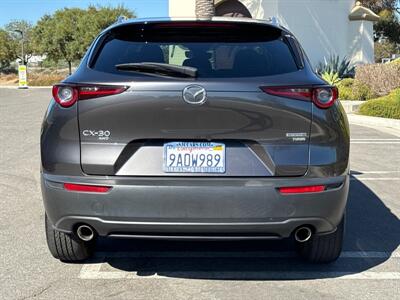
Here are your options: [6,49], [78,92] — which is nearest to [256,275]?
[78,92]

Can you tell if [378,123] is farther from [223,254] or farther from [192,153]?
[192,153]

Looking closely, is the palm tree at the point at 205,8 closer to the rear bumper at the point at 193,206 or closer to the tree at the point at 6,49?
the rear bumper at the point at 193,206

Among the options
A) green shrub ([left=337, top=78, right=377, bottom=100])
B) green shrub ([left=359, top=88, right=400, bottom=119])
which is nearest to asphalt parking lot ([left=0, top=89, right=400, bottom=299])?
green shrub ([left=359, top=88, right=400, bottom=119])

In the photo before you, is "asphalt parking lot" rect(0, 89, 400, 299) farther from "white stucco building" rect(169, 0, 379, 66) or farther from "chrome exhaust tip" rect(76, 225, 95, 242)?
"white stucco building" rect(169, 0, 379, 66)

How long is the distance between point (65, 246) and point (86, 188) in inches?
31.7

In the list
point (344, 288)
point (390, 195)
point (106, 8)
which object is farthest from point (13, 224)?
point (106, 8)

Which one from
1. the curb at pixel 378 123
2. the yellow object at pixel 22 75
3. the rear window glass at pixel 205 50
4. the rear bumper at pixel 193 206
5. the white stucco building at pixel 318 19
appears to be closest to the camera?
the rear bumper at pixel 193 206

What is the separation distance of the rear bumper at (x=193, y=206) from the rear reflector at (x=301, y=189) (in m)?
0.03

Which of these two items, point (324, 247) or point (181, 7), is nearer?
point (324, 247)

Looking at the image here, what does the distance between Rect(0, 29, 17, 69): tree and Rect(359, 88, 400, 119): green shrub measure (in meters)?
64.9

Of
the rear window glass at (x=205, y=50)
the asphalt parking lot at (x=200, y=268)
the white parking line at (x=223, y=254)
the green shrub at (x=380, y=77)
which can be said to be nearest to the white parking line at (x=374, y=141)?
the asphalt parking lot at (x=200, y=268)

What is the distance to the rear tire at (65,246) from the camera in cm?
384

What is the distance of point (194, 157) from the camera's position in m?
3.28

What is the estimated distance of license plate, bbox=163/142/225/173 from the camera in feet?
10.7
